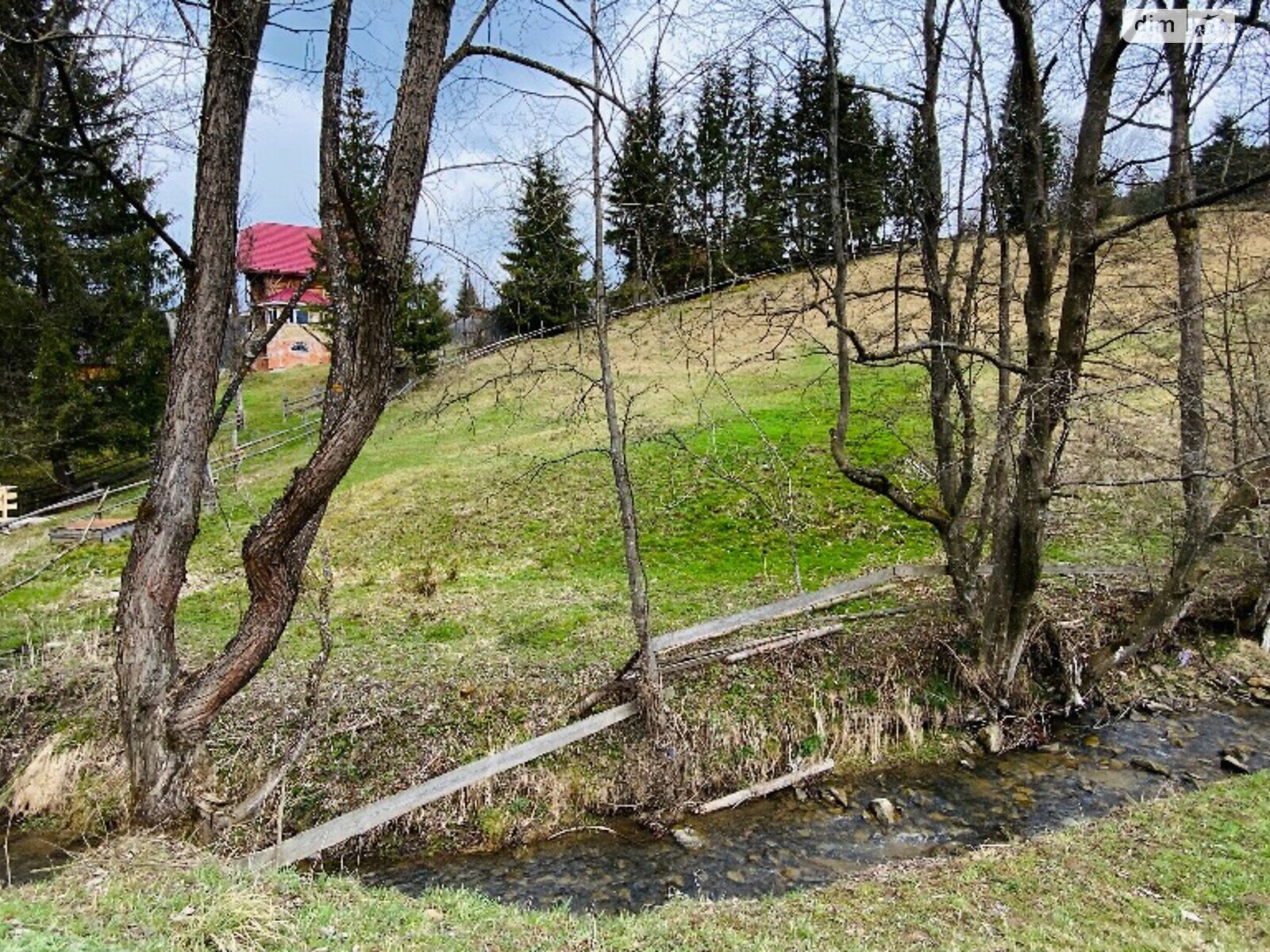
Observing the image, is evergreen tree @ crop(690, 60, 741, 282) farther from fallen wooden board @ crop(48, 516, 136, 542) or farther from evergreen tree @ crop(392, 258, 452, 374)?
evergreen tree @ crop(392, 258, 452, 374)

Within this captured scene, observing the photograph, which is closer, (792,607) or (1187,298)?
(1187,298)

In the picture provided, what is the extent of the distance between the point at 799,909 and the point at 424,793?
347cm

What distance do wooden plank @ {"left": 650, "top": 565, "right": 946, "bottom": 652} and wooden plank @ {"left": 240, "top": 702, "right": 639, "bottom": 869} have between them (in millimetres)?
950

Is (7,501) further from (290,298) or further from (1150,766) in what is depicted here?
(1150,766)

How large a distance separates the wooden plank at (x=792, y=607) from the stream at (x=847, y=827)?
1823 mm

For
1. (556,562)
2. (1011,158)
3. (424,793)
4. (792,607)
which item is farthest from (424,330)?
(424,793)

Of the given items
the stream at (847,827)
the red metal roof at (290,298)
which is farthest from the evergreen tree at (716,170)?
the stream at (847,827)

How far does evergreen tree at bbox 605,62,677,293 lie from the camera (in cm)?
607

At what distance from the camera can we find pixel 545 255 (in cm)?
771

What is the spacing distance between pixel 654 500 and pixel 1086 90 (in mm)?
10116

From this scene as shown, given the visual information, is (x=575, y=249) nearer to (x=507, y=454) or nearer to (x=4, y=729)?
(x=4, y=729)

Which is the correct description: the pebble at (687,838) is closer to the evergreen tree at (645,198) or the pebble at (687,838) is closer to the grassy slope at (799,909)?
the grassy slope at (799,909)

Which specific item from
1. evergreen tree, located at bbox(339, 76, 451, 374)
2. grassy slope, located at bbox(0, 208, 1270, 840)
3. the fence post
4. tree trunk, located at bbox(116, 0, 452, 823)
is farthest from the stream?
the fence post

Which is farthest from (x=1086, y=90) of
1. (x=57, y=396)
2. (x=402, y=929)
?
(x=57, y=396)
